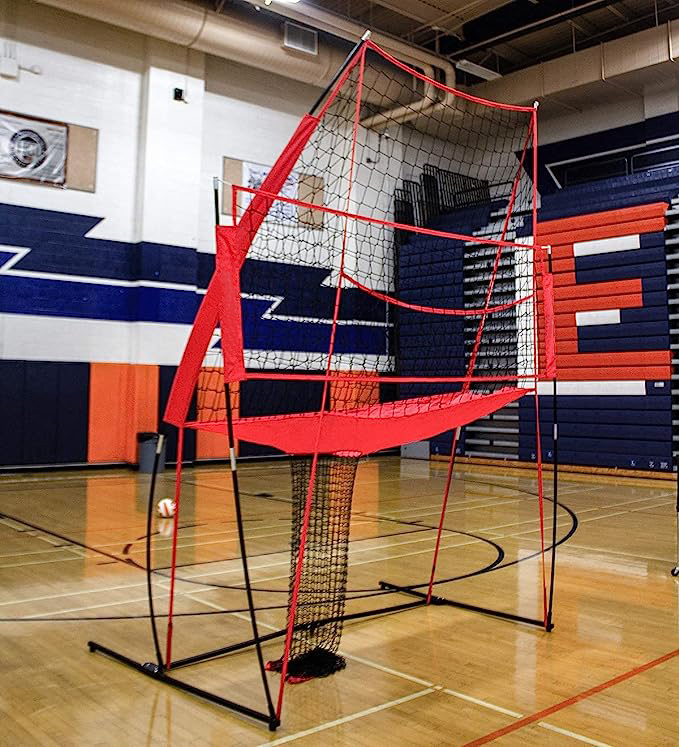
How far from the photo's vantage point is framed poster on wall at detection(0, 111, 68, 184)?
32.7 ft

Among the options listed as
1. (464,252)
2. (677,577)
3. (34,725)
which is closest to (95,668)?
(34,725)

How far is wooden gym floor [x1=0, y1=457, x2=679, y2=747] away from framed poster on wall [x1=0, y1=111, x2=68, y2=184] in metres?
5.21

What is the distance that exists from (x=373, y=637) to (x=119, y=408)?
8300 mm

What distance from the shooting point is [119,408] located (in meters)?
11.0

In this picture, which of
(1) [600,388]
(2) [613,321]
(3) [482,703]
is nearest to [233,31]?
(2) [613,321]

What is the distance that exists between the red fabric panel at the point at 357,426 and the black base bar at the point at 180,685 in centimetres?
93

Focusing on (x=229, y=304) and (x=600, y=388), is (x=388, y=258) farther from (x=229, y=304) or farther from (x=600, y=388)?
(x=229, y=304)

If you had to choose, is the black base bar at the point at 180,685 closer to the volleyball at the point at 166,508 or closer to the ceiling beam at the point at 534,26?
the volleyball at the point at 166,508

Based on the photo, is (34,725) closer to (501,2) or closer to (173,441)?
(173,441)

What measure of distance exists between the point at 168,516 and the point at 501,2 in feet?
29.5

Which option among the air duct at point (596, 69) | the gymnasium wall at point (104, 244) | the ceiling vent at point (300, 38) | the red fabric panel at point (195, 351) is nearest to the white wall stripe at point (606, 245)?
the air duct at point (596, 69)

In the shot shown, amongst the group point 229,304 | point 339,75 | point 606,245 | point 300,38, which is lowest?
point 229,304

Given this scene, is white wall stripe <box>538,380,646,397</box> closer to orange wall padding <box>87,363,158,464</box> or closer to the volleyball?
orange wall padding <box>87,363,158,464</box>

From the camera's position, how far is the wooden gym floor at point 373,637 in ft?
7.99
